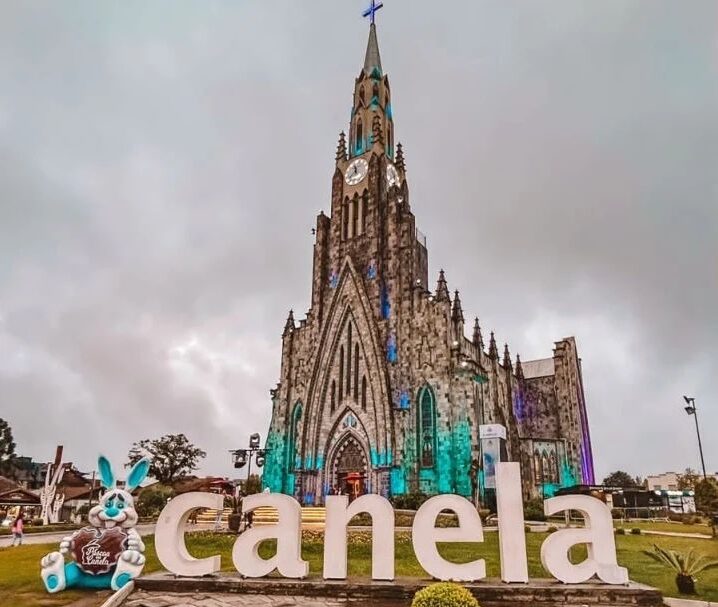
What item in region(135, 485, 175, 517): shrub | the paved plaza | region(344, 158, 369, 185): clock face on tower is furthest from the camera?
region(344, 158, 369, 185): clock face on tower

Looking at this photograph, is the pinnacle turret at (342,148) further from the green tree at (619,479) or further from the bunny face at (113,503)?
the green tree at (619,479)

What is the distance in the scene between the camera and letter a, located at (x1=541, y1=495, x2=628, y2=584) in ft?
33.4

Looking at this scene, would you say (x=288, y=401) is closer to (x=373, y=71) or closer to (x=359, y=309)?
(x=359, y=309)

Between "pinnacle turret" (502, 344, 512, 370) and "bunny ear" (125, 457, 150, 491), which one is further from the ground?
"pinnacle turret" (502, 344, 512, 370)

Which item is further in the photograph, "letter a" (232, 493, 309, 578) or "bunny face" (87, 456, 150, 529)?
"bunny face" (87, 456, 150, 529)

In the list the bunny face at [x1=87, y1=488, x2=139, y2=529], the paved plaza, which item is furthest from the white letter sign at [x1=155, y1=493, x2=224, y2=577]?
the bunny face at [x1=87, y1=488, x2=139, y2=529]

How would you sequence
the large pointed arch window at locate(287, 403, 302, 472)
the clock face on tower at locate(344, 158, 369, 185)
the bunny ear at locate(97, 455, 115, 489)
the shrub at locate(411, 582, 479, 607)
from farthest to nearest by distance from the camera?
the clock face on tower at locate(344, 158, 369, 185)
the large pointed arch window at locate(287, 403, 302, 472)
the bunny ear at locate(97, 455, 115, 489)
the shrub at locate(411, 582, 479, 607)

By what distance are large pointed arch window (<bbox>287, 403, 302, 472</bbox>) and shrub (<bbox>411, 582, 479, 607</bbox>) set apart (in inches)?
1404

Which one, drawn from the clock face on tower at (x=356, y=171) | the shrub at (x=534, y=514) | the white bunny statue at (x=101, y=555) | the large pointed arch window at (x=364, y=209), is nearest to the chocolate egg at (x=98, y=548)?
the white bunny statue at (x=101, y=555)

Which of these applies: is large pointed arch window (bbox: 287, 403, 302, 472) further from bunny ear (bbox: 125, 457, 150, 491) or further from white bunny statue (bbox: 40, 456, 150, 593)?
white bunny statue (bbox: 40, 456, 150, 593)

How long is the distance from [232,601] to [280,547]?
132 centimetres

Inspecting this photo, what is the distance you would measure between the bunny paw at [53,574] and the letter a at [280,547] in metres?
3.57

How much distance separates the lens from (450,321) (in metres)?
39.0

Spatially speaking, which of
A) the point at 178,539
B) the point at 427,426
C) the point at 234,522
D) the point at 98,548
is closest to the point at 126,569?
the point at 98,548
